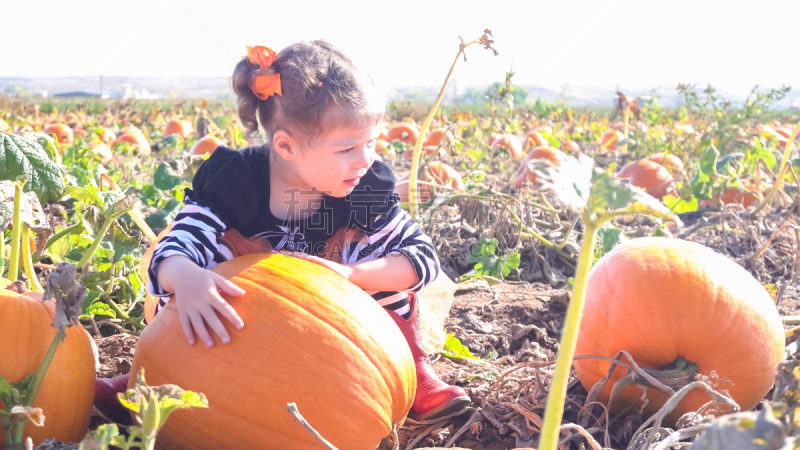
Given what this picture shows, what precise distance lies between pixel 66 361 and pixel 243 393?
0.42 m

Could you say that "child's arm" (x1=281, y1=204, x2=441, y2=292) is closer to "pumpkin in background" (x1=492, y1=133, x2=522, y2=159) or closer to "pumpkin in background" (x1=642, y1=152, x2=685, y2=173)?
"pumpkin in background" (x1=642, y1=152, x2=685, y2=173)

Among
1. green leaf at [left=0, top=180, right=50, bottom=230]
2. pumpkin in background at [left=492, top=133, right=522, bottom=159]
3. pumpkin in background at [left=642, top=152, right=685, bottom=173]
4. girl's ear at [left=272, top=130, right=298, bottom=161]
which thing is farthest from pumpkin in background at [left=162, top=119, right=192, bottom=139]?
girl's ear at [left=272, top=130, right=298, bottom=161]

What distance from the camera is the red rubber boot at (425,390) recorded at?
1761 millimetres

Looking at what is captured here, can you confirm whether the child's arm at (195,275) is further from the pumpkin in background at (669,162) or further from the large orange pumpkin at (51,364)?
the pumpkin in background at (669,162)

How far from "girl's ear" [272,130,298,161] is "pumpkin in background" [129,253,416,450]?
0.48 meters

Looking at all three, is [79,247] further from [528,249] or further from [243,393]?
[528,249]

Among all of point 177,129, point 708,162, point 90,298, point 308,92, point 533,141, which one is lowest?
point 177,129

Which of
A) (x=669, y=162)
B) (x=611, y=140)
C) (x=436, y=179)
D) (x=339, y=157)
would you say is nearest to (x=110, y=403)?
(x=339, y=157)

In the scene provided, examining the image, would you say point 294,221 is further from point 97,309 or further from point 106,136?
point 106,136

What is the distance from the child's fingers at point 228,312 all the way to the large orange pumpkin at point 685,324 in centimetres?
85

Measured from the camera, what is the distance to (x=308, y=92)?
1928mm

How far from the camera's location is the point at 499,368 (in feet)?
6.91

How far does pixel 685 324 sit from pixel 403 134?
6.75 m

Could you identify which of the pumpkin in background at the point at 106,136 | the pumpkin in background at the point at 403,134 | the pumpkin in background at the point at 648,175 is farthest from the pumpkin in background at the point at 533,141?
the pumpkin in background at the point at 106,136
